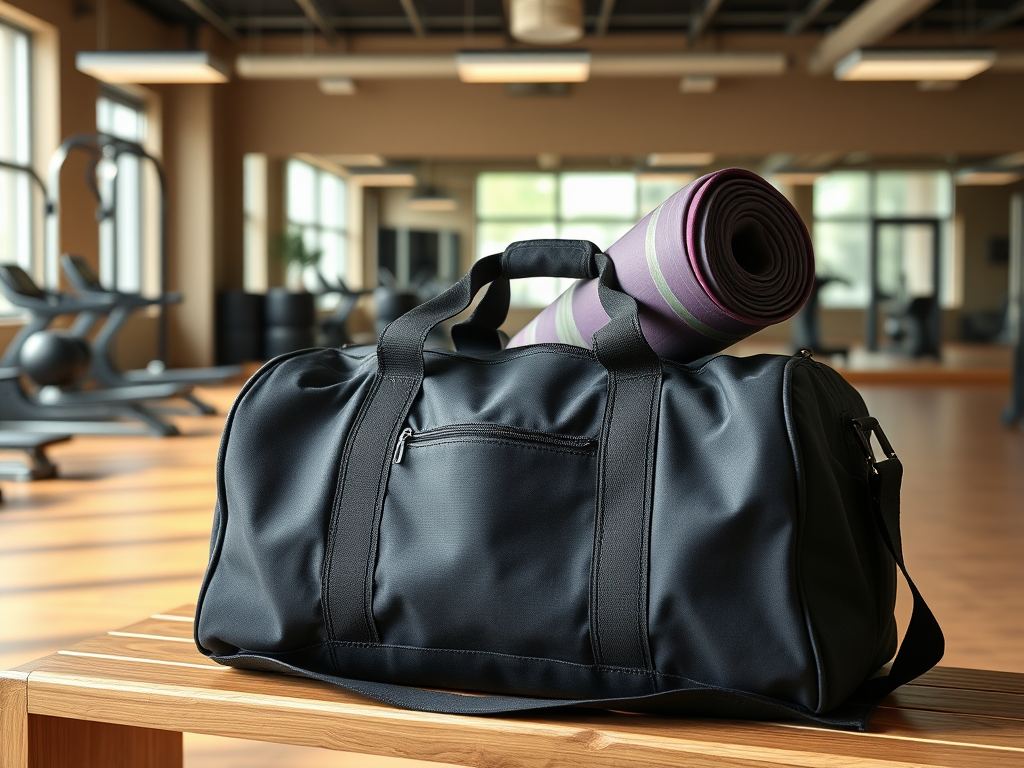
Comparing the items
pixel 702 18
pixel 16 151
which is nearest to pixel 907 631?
pixel 16 151

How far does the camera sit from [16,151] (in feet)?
22.7

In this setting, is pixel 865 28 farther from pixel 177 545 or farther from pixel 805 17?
pixel 177 545

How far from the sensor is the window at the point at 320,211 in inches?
482

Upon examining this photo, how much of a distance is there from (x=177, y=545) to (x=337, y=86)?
277 inches

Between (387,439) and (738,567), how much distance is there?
0.28 m

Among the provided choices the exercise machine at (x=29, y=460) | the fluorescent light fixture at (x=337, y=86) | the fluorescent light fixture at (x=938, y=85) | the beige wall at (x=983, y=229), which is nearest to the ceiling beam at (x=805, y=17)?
the fluorescent light fixture at (x=938, y=85)

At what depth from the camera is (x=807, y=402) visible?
70cm

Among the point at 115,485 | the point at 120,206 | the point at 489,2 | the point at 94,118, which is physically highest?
the point at 489,2

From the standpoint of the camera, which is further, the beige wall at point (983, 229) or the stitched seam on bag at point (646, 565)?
the beige wall at point (983, 229)

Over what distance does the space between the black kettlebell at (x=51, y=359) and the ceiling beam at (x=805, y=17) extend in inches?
256

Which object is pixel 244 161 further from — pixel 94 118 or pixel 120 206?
pixel 94 118

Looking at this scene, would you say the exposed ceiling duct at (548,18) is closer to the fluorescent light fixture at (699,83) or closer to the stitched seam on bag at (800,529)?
the fluorescent light fixture at (699,83)

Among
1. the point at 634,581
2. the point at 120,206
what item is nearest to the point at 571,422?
the point at 634,581

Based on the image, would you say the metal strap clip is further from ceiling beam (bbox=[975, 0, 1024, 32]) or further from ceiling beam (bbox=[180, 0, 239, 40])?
ceiling beam (bbox=[975, 0, 1024, 32])
